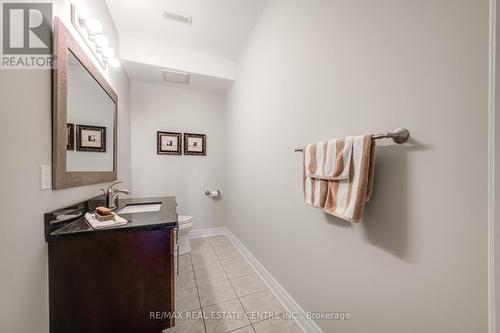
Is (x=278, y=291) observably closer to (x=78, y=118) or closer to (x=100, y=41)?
(x=78, y=118)

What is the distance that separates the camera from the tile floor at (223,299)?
1.30 metres

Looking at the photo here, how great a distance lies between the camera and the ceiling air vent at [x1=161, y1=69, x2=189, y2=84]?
2.38 metres

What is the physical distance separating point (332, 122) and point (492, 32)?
1.94 feet

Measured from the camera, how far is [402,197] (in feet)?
2.36

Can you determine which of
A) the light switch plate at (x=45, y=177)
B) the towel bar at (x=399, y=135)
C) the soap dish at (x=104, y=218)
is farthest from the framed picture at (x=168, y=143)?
the towel bar at (x=399, y=135)

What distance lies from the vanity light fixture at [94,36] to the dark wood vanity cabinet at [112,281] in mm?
1335

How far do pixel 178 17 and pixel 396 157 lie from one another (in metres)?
2.28

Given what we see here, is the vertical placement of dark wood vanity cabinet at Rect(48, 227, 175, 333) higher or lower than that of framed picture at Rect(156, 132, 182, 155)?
lower

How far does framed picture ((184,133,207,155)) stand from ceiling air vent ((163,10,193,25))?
140 cm

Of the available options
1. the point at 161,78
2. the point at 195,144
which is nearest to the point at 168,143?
the point at 195,144

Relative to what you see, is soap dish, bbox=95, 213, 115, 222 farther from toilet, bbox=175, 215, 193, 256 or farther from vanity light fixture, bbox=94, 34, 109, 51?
vanity light fixture, bbox=94, 34, 109, 51

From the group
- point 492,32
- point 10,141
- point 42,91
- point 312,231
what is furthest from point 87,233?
point 492,32

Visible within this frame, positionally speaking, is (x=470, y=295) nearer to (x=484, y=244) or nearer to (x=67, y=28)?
(x=484, y=244)

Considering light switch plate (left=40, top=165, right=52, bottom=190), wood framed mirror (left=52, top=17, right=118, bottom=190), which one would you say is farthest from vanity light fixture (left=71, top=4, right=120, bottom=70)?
light switch plate (left=40, top=165, right=52, bottom=190)
